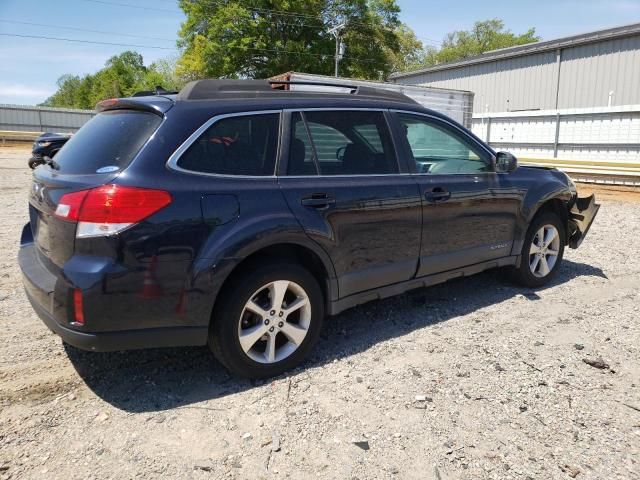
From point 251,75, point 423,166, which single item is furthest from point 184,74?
point 423,166

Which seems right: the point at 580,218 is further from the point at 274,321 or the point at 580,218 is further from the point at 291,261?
the point at 274,321

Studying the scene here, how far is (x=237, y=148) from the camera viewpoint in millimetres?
A: 3223

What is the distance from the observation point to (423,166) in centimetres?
431

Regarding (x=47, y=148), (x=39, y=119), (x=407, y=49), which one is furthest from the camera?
(x=407, y=49)

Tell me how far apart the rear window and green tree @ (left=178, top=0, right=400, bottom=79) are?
113 ft

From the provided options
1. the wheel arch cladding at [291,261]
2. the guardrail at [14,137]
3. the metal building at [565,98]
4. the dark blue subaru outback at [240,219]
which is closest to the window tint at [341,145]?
the dark blue subaru outback at [240,219]

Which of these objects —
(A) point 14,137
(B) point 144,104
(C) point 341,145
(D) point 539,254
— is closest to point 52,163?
(B) point 144,104

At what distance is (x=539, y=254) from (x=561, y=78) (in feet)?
79.8

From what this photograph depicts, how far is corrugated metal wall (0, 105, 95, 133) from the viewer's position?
43.0 meters

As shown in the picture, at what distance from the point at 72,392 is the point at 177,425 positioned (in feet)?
2.59

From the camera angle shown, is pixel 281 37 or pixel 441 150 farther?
pixel 281 37

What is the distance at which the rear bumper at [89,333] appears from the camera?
9.25 ft

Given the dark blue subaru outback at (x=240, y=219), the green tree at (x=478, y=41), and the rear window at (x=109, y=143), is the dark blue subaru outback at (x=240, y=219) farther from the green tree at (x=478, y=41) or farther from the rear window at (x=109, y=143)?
the green tree at (x=478, y=41)

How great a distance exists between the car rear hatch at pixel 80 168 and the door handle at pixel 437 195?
2104mm
